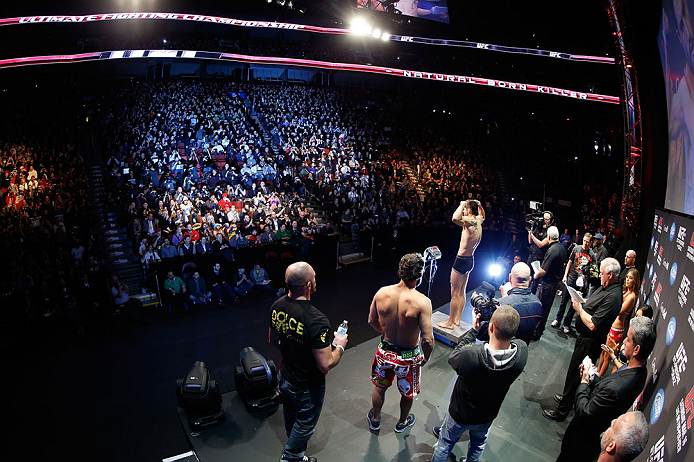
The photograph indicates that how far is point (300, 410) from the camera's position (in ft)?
11.0

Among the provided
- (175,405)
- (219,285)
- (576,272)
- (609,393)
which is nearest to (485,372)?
(609,393)

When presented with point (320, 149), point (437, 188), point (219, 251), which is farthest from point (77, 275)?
point (437, 188)

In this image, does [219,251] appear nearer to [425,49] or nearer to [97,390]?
[97,390]

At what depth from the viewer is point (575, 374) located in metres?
4.24

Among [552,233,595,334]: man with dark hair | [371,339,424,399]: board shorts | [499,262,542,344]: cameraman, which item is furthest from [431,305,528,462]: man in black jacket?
[552,233,595,334]: man with dark hair

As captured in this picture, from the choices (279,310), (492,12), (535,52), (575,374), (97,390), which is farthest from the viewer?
(492,12)

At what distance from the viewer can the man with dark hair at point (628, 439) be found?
1963 mm

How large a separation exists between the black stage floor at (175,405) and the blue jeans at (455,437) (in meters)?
0.64

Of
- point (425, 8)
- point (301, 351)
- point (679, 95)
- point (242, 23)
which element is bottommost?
point (301, 351)

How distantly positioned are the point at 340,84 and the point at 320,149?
32.2ft

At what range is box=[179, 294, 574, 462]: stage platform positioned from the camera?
3914 mm

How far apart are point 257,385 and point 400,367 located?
5.72 ft

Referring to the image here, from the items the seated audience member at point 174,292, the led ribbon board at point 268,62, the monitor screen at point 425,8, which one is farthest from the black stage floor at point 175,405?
the monitor screen at point 425,8

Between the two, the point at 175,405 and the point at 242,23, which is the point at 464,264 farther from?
the point at 242,23
